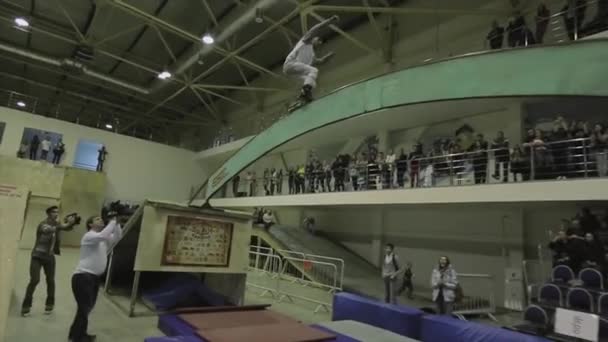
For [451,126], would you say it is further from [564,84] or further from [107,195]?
[107,195]

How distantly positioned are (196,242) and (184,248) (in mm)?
227

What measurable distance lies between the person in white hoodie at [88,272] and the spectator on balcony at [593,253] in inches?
283

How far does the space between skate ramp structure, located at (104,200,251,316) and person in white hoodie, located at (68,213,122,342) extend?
1.40m

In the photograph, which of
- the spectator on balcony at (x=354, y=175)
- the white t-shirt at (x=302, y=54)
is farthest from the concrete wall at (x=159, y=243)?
the spectator on balcony at (x=354, y=175)

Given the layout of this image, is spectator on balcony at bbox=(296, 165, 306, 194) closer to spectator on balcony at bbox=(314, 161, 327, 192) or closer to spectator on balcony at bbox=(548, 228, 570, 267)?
spectator on balcony at bbox=(314, 161, 327, 192)

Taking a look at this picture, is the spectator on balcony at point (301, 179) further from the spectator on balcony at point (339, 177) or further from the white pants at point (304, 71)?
the white pants at point (304, 71)

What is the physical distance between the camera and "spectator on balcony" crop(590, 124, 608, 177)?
570 cm

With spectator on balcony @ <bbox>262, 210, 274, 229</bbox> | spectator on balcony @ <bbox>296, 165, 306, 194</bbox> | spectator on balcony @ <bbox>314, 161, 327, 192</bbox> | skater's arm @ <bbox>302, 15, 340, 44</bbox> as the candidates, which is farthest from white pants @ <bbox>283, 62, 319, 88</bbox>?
spectator on balcony @ <bbox>262, 210, 274, 229</bbox>

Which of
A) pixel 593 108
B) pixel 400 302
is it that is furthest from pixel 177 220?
pixel 593 108

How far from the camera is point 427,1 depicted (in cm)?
1163

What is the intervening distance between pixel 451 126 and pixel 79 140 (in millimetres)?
15840

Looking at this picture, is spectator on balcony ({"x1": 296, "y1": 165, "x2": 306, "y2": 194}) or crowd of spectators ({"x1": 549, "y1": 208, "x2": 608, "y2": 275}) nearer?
crowd of spectators ({"x1": 549, "y1": 208, "x2": 608, "y2": 275})

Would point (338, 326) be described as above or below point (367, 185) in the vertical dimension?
below

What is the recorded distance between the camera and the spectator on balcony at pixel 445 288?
6543 mm
